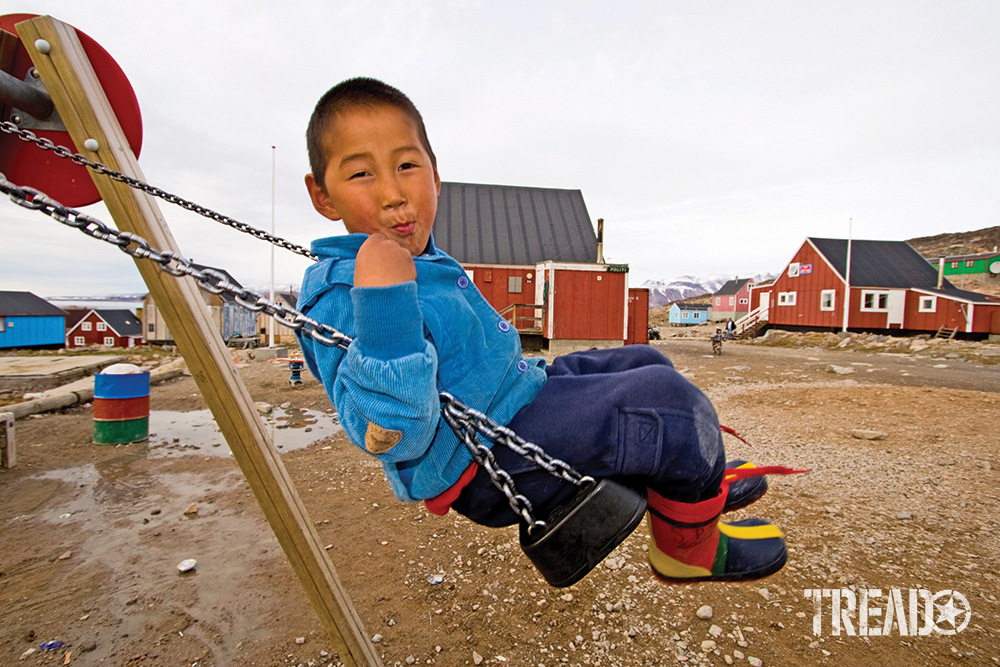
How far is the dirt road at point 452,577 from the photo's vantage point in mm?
2373

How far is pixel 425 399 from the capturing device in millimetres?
1027

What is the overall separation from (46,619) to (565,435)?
3.15 metres

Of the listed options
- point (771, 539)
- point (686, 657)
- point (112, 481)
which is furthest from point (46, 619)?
point (771, 539)

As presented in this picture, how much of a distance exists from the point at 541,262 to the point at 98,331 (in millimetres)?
46293

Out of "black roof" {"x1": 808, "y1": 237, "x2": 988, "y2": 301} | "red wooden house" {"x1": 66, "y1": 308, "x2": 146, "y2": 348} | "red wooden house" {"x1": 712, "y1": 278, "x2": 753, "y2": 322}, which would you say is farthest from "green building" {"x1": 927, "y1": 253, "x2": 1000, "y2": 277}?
"red wooden house" {"x1": 66, "y1": 308, "x2": 146, "y2": 348}

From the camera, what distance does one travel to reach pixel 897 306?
2283 centimetres

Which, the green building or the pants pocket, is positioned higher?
the green building

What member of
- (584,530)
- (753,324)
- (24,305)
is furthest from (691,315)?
(24,305)

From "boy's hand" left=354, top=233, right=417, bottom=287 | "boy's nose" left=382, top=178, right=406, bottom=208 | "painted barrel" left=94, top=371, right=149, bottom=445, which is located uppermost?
"boy's nose" left=382, top=178, right=406, bottom=208

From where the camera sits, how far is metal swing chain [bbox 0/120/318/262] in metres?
1.53

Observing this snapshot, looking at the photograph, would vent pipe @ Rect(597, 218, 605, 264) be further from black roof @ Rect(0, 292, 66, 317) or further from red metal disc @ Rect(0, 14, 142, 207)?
black roof @ Rect(0, 292, 66, 317)

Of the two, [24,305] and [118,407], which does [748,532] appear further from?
[24,305]

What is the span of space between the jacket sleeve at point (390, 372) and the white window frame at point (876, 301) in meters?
28.1

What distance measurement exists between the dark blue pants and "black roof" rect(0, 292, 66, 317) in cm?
4582
